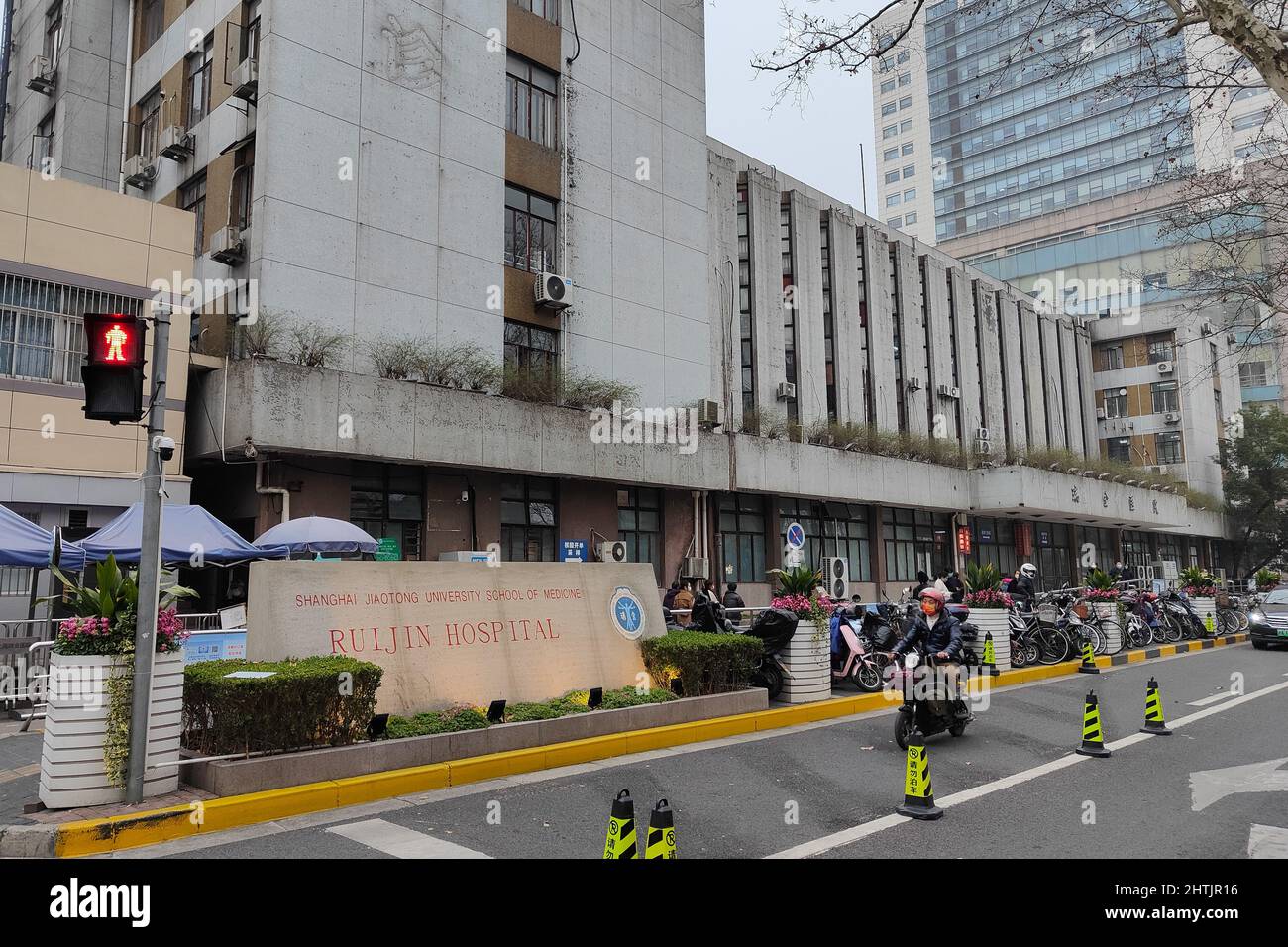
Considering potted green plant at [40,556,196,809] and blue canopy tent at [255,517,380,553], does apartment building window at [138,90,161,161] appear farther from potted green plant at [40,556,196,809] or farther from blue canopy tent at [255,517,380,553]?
potted green plant at [40,556,196,809]

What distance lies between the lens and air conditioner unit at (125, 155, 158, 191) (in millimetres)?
23078

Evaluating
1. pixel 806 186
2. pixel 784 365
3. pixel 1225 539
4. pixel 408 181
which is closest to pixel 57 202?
pixel 408 181

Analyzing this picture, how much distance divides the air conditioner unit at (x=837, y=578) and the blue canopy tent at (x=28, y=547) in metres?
13.7

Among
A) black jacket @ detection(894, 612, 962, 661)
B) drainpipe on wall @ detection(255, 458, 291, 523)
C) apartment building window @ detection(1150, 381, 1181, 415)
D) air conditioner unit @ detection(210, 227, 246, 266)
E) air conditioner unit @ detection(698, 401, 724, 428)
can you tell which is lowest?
black jacket @ detection(894, 612, 962, 661)

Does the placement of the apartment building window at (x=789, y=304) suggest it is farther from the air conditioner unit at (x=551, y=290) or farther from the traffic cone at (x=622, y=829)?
the traffic cone at (x=622, y=829)

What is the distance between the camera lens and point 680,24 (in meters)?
28.1

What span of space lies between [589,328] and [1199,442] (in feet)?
160

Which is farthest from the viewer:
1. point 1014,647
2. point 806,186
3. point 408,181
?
point 806,186

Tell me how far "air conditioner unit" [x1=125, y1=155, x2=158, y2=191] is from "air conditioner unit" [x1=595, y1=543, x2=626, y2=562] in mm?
15288

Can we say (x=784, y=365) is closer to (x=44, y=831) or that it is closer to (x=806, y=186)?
(x=806, y=186)

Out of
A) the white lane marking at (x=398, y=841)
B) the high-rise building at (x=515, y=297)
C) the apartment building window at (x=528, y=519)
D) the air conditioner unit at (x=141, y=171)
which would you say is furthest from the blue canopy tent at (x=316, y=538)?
the air conditioner unit at (x=141, y=171)

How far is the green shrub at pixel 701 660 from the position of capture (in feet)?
38.8

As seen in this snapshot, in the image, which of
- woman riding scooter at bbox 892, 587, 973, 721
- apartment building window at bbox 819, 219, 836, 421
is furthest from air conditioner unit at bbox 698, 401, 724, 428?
woman riding scooter at bbox 892, 587, 973, 721

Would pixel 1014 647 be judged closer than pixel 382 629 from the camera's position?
No
